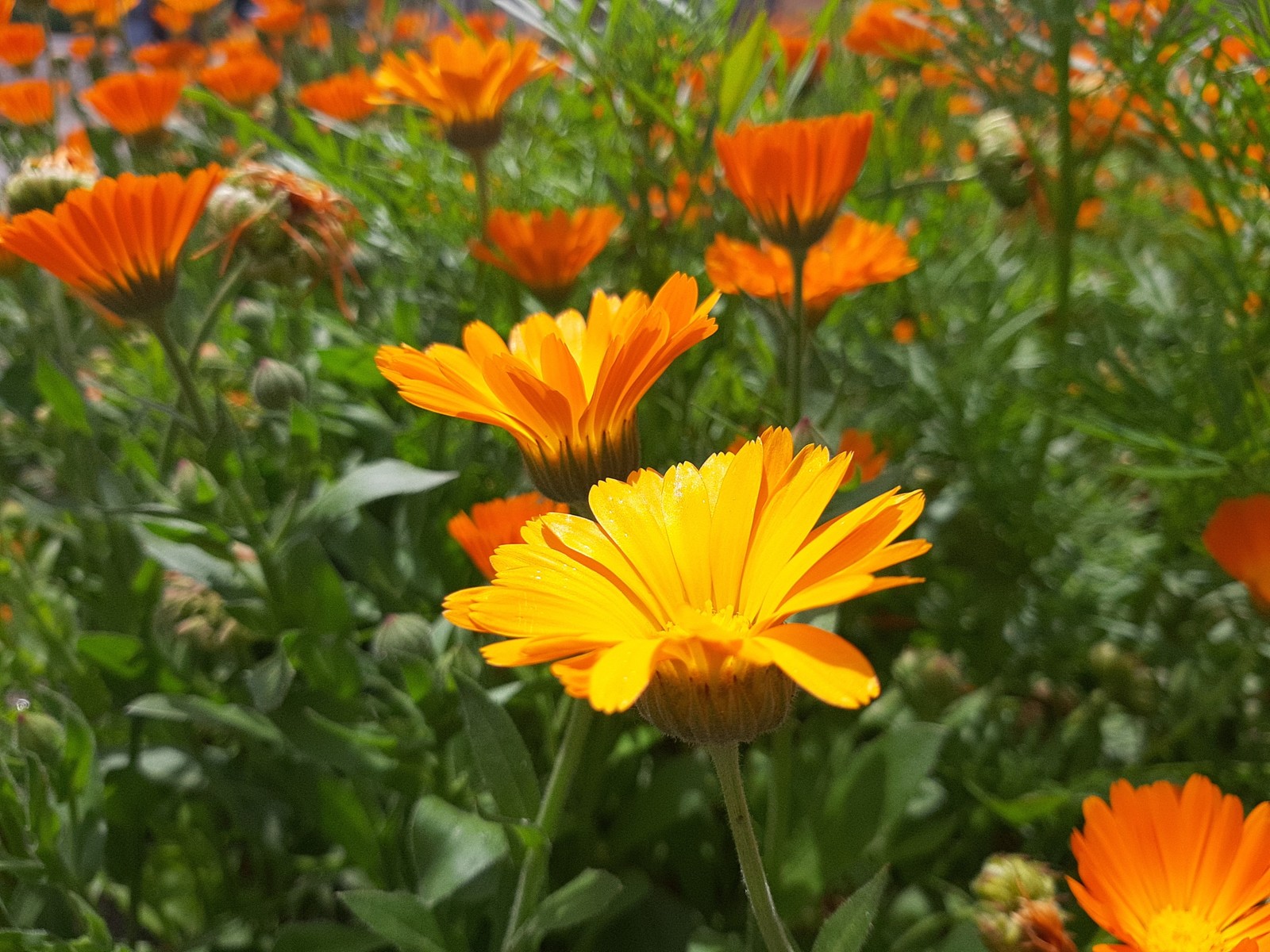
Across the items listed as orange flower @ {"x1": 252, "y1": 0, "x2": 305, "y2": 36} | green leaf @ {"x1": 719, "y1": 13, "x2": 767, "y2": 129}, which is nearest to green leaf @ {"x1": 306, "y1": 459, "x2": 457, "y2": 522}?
green leaf @ {"x1": 719, "y1": 13, "x2": 767, "y2": 129}

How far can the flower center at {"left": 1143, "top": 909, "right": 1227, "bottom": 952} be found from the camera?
1.27 feet

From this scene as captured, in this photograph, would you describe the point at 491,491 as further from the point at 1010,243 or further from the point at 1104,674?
the point at 1010,243

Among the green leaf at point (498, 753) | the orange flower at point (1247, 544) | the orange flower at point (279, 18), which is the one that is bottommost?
the green leaf at point (498, 753)

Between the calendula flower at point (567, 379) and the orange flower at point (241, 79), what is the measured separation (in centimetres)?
87

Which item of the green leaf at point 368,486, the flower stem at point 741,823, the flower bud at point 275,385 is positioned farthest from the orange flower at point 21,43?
the flower stem at point 741,823

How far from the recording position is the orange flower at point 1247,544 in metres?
0.57

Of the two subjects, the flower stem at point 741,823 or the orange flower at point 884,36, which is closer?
the flower stem at point 741,823

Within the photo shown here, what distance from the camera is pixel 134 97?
963 millimetres

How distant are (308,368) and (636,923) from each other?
1.52 feet

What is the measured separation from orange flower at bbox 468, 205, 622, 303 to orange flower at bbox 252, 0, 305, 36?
35.1 inches

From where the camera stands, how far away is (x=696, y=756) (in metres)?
0.71

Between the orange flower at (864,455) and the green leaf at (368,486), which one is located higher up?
the orange flower at (864,455)

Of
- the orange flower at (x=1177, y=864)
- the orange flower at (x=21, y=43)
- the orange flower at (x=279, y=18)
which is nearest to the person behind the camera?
the orange flower at (x=1177, y=864)

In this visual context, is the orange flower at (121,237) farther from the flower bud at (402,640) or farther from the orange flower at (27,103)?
the orange flower at (27,103)
